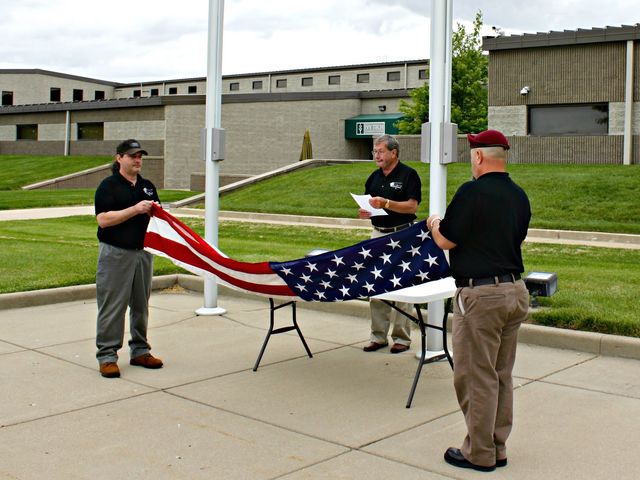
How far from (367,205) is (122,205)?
226 centimetres

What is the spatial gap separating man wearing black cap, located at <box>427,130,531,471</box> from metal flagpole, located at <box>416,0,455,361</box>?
264 cm

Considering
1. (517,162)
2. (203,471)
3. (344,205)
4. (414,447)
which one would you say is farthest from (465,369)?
(517,162)

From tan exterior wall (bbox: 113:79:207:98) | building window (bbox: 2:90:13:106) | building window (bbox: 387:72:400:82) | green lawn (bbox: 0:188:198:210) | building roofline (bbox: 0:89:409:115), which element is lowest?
green lawn (bbox: 0:188:198:210)

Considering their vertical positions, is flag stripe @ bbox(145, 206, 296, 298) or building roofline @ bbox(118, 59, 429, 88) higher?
building roofline @ bbox(118, 59, 429, 88)

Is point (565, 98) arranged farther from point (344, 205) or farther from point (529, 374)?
point (529, 374)

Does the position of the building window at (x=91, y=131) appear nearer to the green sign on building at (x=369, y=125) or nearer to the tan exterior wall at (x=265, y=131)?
the tan exterior wall at (x=265, y=131)

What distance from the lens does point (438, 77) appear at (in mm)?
7574

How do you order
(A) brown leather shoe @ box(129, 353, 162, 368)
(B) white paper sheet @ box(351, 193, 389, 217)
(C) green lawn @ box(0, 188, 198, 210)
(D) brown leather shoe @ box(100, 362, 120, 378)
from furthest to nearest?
(C) green lawn @ box(0, 188, 198, 210), (B) white paper sheet @ box(351, 193, 389, 217), (A) brown leather shoe @ box(129, 353, 162, 368), (D) brown leather shoe @ box(100, 362, 120, 378)

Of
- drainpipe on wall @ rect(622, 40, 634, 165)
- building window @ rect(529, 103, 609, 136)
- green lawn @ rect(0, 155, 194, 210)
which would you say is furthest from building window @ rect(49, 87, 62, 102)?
drainpipe on wall @ rect(622, 40, 634, 165)

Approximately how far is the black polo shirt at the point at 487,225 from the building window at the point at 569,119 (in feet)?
90.0

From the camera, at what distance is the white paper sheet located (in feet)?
24.7

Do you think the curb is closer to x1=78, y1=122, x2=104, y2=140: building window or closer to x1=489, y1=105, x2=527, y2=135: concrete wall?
x1=489, y1=105, x2=527, y2=135: concrete wall

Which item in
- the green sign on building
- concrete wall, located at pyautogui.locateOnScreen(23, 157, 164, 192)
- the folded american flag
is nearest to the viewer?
the folded american flag

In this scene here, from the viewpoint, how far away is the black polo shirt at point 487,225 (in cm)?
477
